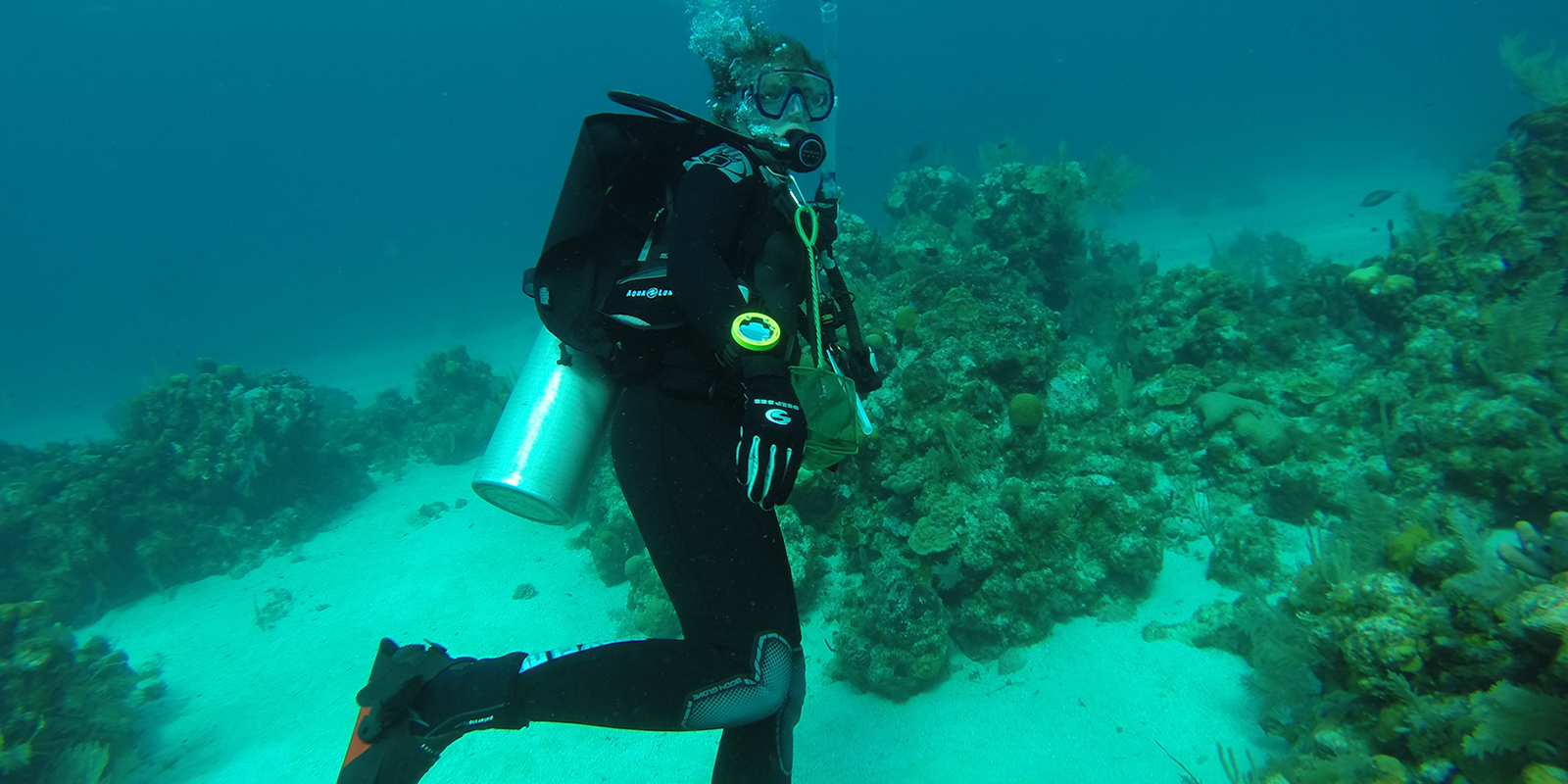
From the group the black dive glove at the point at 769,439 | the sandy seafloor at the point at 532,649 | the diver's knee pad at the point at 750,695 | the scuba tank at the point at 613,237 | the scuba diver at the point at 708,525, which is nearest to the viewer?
the black dive glove at the point at 769,439

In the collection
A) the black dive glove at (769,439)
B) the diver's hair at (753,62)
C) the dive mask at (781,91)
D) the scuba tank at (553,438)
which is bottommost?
the black dive glove at (769,439)

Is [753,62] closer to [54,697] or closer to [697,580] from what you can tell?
[697,580]

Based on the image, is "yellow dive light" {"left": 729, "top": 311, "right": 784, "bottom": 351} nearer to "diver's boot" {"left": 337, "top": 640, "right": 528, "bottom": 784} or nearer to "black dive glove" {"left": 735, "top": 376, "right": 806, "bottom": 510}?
"black dive glove" {"left": 735, "top": 376, "right": 806, "bottom": 510}

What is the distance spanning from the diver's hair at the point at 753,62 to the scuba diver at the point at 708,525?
0.68m

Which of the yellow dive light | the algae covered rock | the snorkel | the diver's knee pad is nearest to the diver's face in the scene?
the snorkel

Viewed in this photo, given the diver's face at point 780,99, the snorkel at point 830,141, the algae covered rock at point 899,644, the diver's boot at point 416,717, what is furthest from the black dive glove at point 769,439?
the algae covered rock at point 899,644

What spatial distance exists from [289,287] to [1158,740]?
310 ft

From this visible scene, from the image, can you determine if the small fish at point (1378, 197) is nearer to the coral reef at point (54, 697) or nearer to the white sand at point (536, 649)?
the white sand at point (536, 649)

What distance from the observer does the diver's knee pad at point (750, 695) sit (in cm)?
230

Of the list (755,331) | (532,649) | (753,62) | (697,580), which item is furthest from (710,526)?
(532,649)

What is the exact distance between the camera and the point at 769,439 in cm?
200

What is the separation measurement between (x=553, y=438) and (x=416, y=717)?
137 cm

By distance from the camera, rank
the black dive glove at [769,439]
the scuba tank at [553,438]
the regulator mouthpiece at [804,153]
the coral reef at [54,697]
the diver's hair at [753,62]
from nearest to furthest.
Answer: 1. the black dive glove at [769,439]
2. the regulator mouthpiece at [804,153]
3. the scuba tank at [553,438]
4. the diver's hair at [753,62]
5. the coral reef at [54,697]

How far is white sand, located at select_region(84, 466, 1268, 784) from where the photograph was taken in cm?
377
